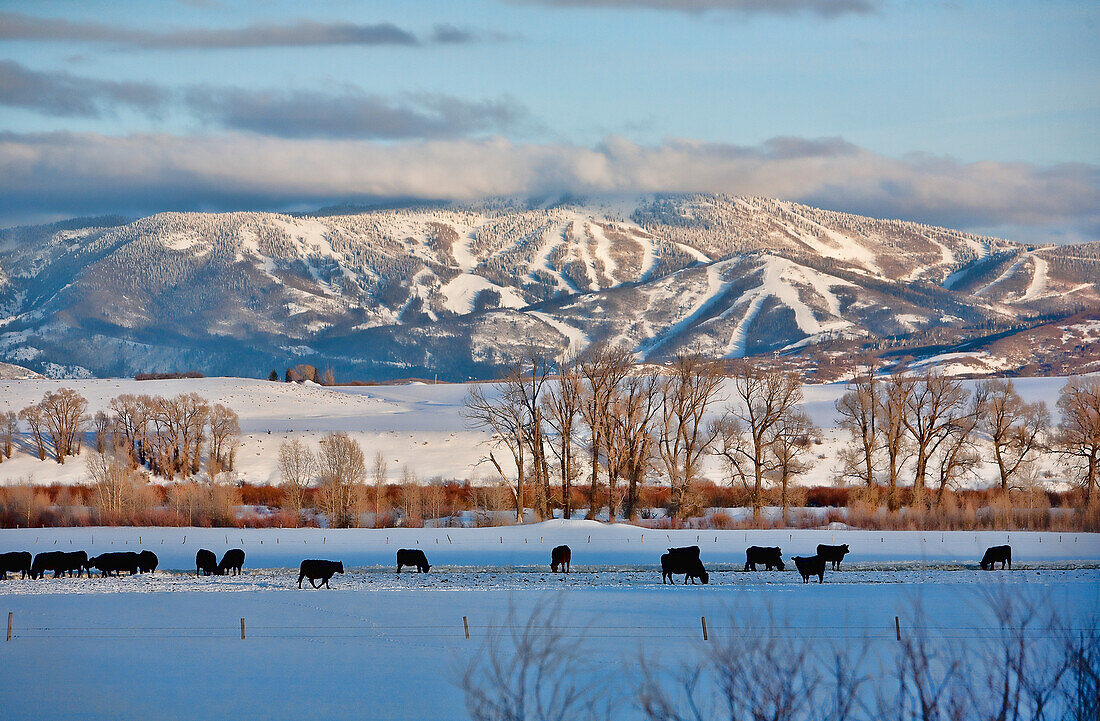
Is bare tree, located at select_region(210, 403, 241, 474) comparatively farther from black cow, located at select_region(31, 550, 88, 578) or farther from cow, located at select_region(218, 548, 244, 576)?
cow, located at select_region(218, 548, 244, 576)

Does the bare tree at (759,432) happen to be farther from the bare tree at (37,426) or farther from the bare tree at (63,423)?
the bare tree at (37,426)

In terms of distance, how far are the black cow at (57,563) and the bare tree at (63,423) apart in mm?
44772

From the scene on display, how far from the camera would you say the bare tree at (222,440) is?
71.8 m

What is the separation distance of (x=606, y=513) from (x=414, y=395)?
80369 millimetres

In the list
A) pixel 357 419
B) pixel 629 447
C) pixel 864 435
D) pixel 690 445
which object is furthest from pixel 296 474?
pixel 357 419

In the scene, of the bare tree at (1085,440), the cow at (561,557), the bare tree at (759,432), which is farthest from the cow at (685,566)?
the bare tree at (1085,440)

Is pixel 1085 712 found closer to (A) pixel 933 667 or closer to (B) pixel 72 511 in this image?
(A) pixel 933 667

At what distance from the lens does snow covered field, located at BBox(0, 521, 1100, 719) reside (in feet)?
59.7

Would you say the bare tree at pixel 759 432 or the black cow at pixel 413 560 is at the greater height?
the bare tree at pixel 759 432

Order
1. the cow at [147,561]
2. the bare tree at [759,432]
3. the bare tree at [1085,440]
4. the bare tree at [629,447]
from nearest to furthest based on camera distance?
1. the cow at [147,561]
2. the bare tree at [1085,440]
3. the bare tree at [629,447]
4. the bare tree at [759,432]

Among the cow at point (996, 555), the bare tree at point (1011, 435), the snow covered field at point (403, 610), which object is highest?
the bare tree at point (1011, 435)

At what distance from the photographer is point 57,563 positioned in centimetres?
3456

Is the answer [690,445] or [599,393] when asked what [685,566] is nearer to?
[599,393]

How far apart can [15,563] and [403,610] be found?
17184 mm
